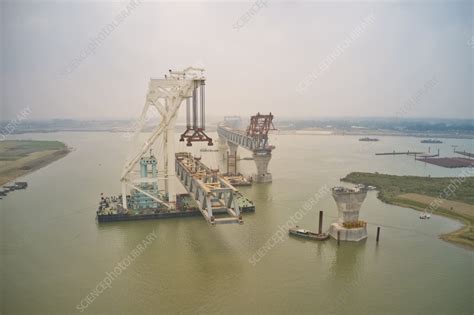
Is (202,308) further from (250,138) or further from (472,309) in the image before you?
(250,138)

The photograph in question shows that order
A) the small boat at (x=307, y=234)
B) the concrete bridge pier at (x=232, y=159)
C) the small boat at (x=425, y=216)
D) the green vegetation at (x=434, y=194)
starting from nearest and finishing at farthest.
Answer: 1. the small boat at (x=307, y=234)
2. the green vegetation at (x=434, y=194)
3. the small boat at (x=425, y=216)
4. the concrete bridge pier at (x=232, y=159)

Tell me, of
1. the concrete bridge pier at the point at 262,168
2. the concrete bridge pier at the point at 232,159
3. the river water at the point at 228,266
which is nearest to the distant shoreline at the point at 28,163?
the river water at the point at 228,266

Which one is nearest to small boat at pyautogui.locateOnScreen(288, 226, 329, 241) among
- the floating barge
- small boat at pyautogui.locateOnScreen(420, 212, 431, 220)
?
the floating barge

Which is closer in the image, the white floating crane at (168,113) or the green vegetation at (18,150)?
the white floating crane at (168,113)

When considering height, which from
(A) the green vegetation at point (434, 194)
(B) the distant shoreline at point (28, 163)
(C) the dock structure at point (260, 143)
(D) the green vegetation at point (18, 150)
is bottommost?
(A) the green vegetation at point (434, 194)

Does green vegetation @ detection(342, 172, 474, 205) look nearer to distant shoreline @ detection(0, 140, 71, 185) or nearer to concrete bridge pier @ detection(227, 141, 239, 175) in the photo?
concrete bridge pier @ detection(227, 141, 239, 175)

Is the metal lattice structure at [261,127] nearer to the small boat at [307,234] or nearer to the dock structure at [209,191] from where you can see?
the dock structure at [209,191]

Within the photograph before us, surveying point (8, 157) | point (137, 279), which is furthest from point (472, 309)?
point (8, 157)
